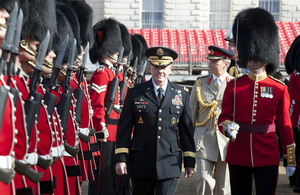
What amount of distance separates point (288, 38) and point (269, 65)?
1323 centimetres

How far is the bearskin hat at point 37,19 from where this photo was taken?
3410mm

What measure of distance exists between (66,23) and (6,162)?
Answer: 2.36m

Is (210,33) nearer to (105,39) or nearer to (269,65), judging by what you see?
(105,39)

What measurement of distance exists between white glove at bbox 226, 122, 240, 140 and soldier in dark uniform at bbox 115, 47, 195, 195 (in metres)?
0.30

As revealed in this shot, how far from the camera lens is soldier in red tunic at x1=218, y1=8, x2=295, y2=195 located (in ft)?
13.5

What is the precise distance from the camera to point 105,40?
255 inches

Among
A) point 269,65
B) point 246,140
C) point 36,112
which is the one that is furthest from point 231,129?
point 36,112

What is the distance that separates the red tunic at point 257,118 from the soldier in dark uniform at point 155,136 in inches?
16.8

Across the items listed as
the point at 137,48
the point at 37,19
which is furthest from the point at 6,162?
the point at 137,48

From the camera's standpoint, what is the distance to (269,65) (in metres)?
4.55

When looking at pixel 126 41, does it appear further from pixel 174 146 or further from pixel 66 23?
pixel 174 146

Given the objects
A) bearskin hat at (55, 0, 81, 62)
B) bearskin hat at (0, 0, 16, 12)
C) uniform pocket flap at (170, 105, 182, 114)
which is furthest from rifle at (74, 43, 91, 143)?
bearskin hat at (0, 0, 16, 12)

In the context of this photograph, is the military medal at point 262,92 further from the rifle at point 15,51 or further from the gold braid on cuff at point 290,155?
the rifle at point 15,51

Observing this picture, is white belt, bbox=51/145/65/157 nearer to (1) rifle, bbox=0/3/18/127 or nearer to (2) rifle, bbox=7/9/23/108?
(2) rifle, bbox=7/9/23/108
